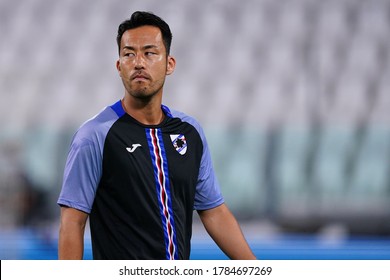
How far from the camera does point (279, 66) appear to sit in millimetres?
6457

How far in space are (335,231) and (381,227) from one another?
15.4 inches

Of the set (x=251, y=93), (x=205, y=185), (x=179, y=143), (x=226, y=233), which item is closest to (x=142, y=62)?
(x=179, y=143)

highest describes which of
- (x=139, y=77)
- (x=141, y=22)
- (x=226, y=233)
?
(x=141, y=22)

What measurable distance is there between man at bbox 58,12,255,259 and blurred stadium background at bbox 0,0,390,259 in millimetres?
4400

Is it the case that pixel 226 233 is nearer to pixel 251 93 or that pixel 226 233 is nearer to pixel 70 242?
pixel 70 242

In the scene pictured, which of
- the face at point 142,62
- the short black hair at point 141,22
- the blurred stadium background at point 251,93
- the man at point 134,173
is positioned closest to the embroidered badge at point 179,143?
the man at point 134,173

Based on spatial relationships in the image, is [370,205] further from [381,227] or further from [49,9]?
[49,9]

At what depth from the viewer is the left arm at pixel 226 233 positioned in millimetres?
1895

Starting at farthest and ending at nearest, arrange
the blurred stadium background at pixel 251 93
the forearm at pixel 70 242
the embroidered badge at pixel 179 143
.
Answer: the blurred stadium background at pixel 251 93 < the embroidered badge at pixel 179 143 < the forearm at pixel 70 242

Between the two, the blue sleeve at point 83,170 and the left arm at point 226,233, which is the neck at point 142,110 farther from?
the left arm at point 226,233

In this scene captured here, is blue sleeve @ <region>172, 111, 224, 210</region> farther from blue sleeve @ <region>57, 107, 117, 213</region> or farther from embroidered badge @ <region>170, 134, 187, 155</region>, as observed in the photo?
blue sleeve @ <region>57, 107, 117, 213</region>

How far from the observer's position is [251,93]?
643 cm

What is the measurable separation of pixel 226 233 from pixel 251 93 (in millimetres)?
4578

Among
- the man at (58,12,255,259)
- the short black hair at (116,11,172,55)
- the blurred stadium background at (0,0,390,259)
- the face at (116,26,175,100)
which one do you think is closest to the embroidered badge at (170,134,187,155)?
the man at (58,12,255,259)
